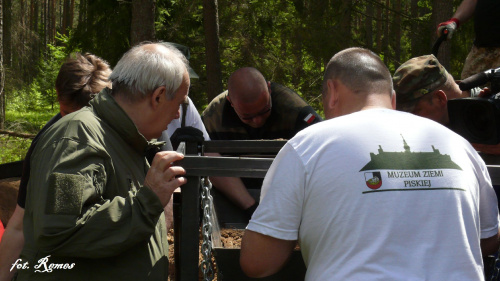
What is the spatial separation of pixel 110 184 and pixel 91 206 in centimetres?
14

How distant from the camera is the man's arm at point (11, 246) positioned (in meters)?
2.62

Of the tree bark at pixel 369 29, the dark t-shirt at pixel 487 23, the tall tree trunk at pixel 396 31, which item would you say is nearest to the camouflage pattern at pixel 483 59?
the dark t-shirt at pixel 487 23

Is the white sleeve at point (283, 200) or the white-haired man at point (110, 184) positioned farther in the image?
the white-haired man at point (110, 184)

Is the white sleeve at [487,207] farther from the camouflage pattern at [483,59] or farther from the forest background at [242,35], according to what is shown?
the forest background at [242,35]

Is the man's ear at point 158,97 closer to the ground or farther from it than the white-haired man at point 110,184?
farther from it

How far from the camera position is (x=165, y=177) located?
2.09 meters

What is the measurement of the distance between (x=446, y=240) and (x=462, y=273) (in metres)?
0.11

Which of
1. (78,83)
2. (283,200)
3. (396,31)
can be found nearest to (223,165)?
(283,200)

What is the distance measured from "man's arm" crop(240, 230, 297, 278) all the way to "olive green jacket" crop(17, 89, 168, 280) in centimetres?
38

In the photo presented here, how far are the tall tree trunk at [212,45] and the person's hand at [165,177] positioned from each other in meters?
8.57

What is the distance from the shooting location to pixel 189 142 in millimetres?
2744

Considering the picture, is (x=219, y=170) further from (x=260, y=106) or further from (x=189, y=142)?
(x=260, y=106)

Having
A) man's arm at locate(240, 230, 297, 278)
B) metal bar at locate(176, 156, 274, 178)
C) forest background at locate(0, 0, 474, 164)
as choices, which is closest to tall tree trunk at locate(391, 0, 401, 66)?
forest background at locate(0, 0, 474, 164)

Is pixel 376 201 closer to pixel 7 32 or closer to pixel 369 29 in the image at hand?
pixel 369 29
